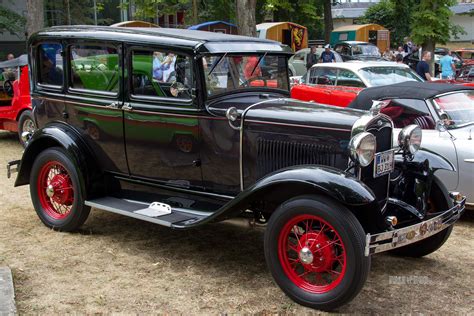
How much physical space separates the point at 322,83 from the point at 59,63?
6367mm

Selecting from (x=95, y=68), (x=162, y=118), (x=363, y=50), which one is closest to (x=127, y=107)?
(x=162, y=118)

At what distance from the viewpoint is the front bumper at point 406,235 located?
140 inches

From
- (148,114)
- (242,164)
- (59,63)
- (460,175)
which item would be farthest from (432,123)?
(59,63)

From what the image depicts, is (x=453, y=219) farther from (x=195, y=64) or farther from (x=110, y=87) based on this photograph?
(x=110, y=87)

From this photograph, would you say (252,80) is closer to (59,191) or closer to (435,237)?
(435,237)

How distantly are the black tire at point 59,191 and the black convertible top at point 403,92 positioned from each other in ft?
11.5

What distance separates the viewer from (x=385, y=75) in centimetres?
1033

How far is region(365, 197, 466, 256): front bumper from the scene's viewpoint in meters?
3.56

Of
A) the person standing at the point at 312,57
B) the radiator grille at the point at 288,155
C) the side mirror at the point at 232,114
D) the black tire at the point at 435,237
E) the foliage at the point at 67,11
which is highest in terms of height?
the foliage at the point at 67,11

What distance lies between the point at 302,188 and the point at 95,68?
2.51 m

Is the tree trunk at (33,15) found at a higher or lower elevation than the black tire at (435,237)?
higher

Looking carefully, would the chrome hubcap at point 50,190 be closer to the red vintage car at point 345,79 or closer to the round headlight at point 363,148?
the round headlight at point 363,148

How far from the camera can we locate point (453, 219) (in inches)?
166

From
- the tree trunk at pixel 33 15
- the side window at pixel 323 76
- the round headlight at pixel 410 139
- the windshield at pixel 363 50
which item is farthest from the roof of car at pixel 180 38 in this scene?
the windshield at pixel 363 50
